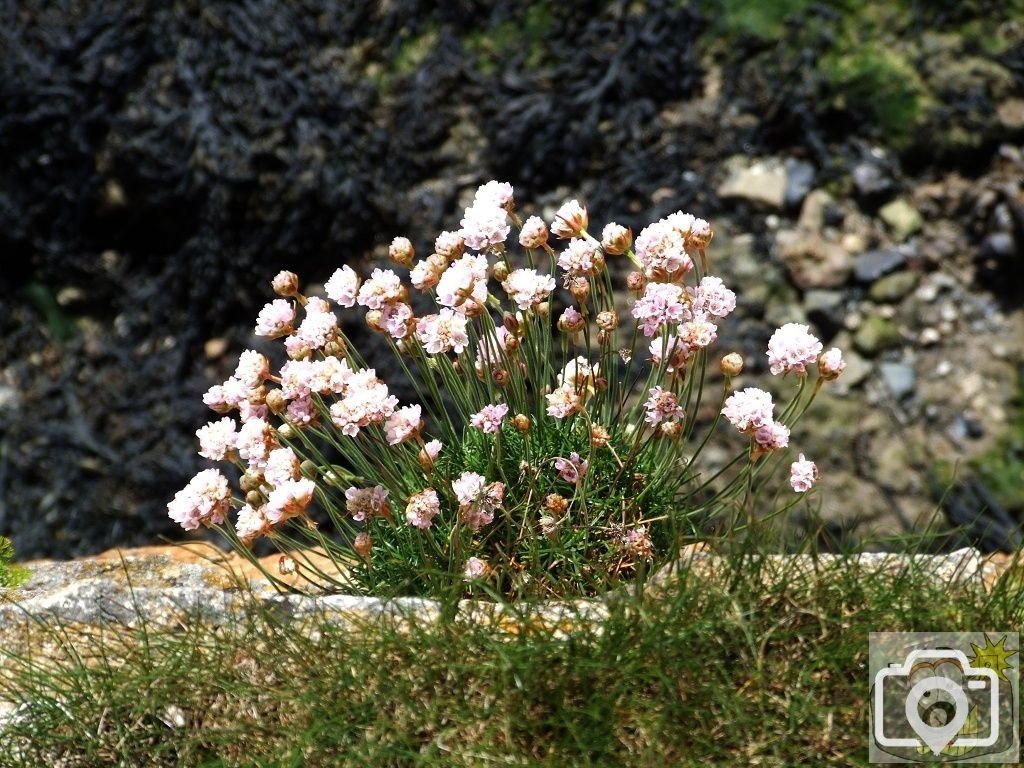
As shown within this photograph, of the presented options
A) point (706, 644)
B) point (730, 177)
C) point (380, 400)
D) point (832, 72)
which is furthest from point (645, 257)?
point (832, 72)

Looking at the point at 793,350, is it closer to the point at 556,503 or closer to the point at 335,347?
the point at 556,503

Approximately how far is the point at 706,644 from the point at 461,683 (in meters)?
0.46

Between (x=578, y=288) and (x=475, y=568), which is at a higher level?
(x=578, y=288)

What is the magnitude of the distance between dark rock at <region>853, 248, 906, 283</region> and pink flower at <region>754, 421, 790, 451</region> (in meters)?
2.73

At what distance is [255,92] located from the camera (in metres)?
5.49

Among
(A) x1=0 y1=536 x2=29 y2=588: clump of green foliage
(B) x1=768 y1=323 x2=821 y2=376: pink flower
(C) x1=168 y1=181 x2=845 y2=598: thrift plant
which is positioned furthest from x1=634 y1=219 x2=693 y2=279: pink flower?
(A) x1=0 y1=536 x2=29 y2=588: clump of green foliage

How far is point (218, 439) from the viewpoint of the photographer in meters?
2.55

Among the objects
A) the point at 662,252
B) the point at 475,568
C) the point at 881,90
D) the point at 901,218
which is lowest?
the point at 475,568

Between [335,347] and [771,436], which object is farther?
[335,347]

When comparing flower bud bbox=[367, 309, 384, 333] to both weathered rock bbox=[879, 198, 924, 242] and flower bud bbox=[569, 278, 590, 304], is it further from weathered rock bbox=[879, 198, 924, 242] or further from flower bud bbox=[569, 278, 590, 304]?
weathered rock bbox=[879, 198, 924, 242]

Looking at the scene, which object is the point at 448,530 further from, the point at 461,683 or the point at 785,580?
the point at 785,580

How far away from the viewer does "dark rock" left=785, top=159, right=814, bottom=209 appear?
5148 mm

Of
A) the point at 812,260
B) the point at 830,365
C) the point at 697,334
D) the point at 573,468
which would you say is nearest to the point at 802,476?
the point at 830,365

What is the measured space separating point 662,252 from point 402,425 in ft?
2.14
